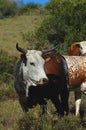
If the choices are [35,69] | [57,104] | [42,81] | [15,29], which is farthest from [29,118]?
[15,29]

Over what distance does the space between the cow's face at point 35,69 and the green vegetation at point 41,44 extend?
1.77 ft

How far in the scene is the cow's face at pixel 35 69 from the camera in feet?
28.1

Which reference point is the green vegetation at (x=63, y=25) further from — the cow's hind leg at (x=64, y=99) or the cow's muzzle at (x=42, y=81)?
the cow's muzzle at (x=42, y=81)

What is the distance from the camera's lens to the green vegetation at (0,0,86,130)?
328 inches

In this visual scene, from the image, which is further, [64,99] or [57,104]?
[64,99]

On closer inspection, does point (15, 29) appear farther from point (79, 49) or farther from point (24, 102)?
point (24, 102)

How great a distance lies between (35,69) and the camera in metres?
8.61

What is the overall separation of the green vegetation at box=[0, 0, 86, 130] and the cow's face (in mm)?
538

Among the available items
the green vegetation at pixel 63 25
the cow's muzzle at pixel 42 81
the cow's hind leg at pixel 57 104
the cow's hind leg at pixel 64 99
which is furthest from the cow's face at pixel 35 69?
the green vegetation at pixel 63 25

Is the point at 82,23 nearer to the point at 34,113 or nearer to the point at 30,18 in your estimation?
the point at 34,113

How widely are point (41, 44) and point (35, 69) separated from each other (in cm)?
1040

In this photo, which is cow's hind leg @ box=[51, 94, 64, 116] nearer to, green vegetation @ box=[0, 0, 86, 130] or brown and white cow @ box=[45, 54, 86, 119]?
green vegetation @ box=[0, 0, 86, 130]

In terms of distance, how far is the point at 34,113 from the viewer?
333 inches

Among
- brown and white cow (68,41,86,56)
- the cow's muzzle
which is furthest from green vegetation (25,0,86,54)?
the cow's muzzle
